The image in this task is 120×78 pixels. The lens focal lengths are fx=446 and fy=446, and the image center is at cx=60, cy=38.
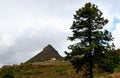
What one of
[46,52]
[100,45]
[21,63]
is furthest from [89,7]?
[46,52]

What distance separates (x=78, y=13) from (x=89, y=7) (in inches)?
46.8

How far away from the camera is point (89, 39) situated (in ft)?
135

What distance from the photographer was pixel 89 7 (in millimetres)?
41969

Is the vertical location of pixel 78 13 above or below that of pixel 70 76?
above

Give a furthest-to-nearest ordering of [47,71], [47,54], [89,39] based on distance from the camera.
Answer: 1. [47,54]
2. [47,71]
3. [89,39]

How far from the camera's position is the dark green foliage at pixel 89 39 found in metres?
40.8

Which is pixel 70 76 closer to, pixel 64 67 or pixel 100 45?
pixel 64 67

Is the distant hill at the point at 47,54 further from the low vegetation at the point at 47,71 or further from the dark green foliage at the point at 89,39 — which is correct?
the dark green foliage at the point at 89,39

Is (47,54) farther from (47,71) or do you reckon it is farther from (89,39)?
(89,39)

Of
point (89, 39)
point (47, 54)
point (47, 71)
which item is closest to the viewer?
point (89, 39)

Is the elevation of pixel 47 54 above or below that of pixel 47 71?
above

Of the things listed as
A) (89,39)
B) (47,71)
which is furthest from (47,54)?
(89,39)

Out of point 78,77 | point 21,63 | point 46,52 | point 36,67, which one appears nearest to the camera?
point 78,77

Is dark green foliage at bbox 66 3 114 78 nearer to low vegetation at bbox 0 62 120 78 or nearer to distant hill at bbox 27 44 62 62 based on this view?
low vegetation at bbox 0 62 120 78
